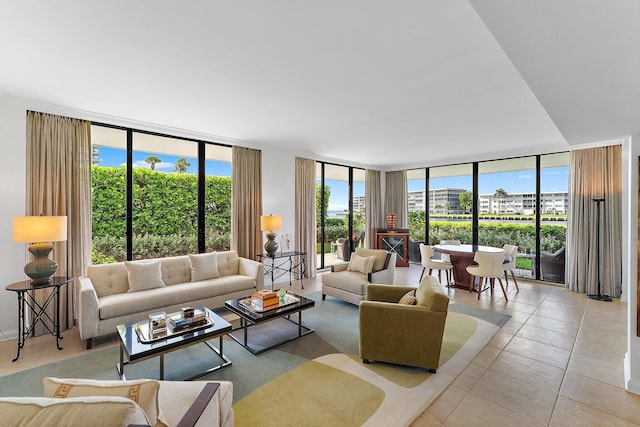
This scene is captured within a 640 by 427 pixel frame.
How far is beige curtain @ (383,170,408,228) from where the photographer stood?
26.9 feet

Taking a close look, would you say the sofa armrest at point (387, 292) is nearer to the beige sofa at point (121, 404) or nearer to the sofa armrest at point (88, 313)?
the beige sofa at point (121, 404)

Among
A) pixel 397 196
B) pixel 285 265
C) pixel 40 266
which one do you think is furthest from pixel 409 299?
pixel 397 196

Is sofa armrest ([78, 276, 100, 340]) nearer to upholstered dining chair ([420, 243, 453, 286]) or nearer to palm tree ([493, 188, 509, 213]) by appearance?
upholstered dining chair ([420, 243, 453, 286])

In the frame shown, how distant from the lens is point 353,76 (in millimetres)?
2721

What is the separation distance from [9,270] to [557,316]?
23.3ft

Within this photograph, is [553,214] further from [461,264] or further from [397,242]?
[397,242]

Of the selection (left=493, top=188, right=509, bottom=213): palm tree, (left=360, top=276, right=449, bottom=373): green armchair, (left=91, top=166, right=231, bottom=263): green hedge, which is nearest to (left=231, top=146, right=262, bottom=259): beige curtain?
(left=91, top=166, right=231, bottom=263): green hedge

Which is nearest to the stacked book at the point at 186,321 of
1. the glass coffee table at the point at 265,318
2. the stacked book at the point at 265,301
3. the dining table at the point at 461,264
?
the glass coffee table at the point at 265,318

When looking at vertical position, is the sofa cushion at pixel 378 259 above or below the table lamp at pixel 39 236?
below

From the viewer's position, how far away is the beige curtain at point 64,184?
3.45m

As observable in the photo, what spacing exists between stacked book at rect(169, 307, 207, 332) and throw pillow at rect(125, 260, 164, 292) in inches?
45.9

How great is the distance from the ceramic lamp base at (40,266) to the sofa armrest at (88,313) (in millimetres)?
453

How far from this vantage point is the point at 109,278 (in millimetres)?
3590

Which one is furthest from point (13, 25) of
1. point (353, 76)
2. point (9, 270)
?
point (9, 270)
